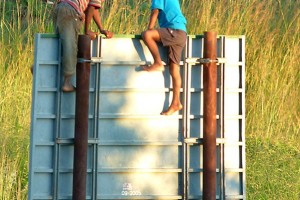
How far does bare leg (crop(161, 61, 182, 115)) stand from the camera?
6.11m

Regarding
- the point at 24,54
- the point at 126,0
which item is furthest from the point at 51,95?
the point at 126,0

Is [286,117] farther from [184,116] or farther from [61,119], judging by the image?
[61,119]

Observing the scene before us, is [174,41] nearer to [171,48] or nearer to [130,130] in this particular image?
[171,48]

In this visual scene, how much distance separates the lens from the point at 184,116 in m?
6.20

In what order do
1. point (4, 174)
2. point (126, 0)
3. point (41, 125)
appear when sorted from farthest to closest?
point (126, 0) < point (4, 174) < point (41, 125)

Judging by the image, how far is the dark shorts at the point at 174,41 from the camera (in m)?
6.11

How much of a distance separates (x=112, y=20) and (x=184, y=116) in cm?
354

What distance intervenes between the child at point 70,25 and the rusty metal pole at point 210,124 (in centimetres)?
80

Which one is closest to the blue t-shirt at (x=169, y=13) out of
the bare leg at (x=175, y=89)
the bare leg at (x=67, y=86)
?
the bare leg at (x=175, y=89)

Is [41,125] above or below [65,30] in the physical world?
below

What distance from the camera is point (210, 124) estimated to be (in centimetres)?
608

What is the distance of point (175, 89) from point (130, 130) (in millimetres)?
476

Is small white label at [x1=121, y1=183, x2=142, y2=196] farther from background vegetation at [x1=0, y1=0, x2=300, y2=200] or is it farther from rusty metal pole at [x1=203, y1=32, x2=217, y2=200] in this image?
background vegetation at [x1=0, y1=0, x2=300, y2=200]

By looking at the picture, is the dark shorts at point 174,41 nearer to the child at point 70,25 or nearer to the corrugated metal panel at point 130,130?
the corrugated metal panel at point 130,130
